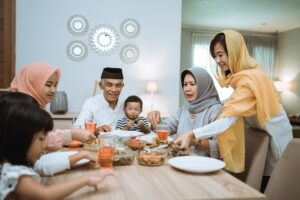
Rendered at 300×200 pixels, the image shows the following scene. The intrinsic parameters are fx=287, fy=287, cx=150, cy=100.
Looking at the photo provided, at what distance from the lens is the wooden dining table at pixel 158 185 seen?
1025 mm

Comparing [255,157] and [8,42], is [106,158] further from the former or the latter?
[8,42]

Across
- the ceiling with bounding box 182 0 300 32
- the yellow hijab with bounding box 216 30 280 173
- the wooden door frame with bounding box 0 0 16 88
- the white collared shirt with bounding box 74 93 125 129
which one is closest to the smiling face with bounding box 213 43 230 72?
the yellow hijab with bounding box 216 30 280 173

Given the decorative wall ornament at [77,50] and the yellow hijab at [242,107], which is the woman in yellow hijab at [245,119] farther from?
the decorative wall ornament at [77,50]

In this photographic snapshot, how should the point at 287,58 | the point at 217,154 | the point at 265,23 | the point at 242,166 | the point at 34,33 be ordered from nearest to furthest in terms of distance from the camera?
the point at 242,166, the point at 217,154, the point at 34,33, the point at 265,23, the point at 287,58

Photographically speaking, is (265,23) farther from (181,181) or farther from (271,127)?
(181,181)

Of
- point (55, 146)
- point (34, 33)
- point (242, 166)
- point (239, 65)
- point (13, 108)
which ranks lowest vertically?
point (242, 166)

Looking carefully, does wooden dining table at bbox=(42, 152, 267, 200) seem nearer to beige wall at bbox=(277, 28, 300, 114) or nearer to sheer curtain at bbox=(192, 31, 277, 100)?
sheer curtain at bbox=(192, 31, 277, 100)

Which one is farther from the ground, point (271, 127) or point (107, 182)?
point (271, 127)

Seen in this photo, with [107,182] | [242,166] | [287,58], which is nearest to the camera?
[107,182]

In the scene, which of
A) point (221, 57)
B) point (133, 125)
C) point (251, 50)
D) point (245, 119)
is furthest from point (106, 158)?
point (251, 50)

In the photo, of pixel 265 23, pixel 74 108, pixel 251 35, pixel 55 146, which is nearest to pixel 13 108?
pixel 55 146

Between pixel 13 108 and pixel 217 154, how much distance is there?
1375 millimetres

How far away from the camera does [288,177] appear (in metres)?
1.43

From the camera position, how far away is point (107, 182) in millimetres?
1154
